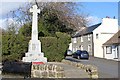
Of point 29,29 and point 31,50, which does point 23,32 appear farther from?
point 31,50

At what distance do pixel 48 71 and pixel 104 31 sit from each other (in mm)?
37750

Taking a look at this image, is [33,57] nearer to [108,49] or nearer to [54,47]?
[54,47]

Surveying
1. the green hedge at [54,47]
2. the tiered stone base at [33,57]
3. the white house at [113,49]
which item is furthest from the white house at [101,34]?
the tiered stone base at [33,57]

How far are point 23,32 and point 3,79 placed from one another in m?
19.3

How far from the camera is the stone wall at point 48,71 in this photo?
1273 centimetres


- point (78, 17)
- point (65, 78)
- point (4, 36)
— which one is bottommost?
point (65, 78)

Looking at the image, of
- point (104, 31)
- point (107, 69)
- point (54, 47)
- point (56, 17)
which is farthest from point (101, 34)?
point (107, 69)

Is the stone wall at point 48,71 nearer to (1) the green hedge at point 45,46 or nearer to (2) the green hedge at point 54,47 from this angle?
(1) the green hedge at point 45,46

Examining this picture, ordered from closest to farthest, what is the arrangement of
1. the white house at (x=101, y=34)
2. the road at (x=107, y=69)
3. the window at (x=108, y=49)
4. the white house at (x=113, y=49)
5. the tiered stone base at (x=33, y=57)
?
1. the road at (x=107, y=69)
2. the tiered stone base at (x=33, y=57)
3. the white house at (x=113, y=49)
4. the window at (x=108, y=49)
5. the white house at (x=101, y=34)

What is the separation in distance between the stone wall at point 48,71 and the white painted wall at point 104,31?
35962 millimetres

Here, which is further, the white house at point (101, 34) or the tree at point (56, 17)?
the white house at point (101, 34)

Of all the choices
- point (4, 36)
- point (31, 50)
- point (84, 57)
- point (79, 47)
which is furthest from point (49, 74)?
point (79, 47)

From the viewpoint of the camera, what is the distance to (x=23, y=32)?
102 feet

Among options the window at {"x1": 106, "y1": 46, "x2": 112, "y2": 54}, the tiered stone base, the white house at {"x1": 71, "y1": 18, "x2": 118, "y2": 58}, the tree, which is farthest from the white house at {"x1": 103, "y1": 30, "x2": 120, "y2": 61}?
the tiered stone base
